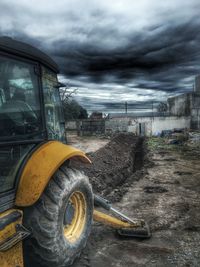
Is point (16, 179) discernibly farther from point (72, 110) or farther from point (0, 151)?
point (72, 110)

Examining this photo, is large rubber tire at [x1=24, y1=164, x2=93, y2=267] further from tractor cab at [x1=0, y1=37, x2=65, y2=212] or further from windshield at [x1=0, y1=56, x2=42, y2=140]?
windshield at [x1=0, y1=56, x2=42, y2=140]

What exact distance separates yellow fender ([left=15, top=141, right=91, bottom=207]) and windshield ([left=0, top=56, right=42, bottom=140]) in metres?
0.26

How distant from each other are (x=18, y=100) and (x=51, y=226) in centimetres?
143

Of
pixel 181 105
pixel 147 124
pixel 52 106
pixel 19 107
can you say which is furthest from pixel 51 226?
pixel 181 105

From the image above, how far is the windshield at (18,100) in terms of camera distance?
3.09 meters

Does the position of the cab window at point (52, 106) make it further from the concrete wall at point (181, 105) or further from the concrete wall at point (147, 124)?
the concrete wall at point (181, 105)

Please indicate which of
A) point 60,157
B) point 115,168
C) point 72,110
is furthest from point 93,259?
point 72,110

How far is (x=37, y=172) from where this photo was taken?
3.25 metres

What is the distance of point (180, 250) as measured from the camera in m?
4.51

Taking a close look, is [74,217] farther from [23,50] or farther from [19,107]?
[23,50]

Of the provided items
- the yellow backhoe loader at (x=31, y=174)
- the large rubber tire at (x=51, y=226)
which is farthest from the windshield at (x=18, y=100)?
the large rubber tire at (x=51, y=226)

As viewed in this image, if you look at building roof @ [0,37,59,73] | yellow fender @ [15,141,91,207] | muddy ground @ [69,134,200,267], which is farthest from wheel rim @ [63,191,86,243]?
building roof @ [0,37,59,73]

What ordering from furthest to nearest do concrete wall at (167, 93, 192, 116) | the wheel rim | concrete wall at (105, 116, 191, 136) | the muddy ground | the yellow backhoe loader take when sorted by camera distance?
concrete wall at (167, 93, 192, 116)
concrete wall at (105, 116, 191, 136)
the muddy ground
the wheel rim
the yellow backhoe loader

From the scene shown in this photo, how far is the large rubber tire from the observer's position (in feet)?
10.6
